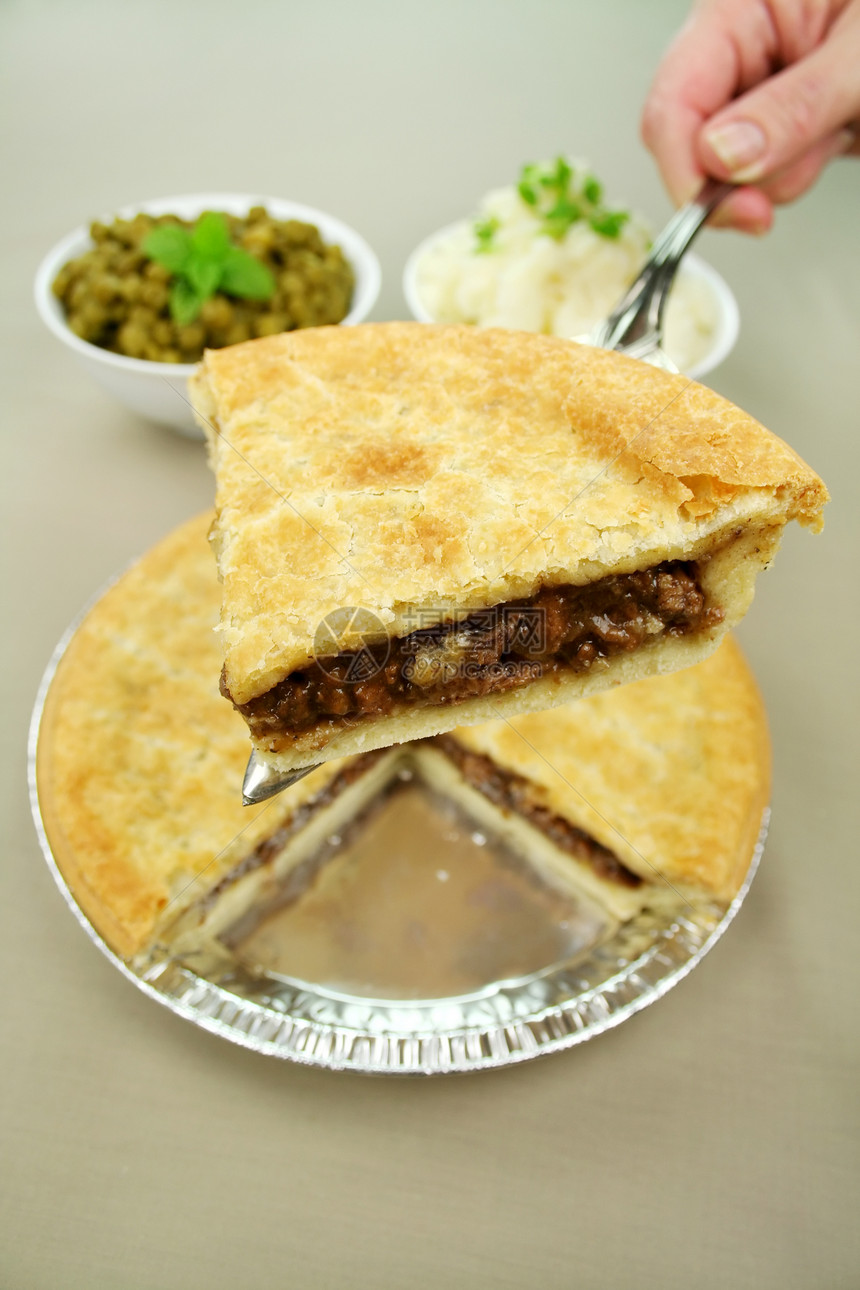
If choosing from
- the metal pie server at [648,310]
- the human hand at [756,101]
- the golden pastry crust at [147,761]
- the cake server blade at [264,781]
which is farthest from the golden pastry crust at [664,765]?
the human hand at [756,101]

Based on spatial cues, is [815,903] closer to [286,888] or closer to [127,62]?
[286,888]

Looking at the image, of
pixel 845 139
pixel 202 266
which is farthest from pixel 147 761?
pixel 845 139

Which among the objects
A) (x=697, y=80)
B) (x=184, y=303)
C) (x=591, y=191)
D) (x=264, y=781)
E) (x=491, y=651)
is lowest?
(x=264, y=781)

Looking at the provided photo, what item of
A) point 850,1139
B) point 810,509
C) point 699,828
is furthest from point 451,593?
point 850,1139

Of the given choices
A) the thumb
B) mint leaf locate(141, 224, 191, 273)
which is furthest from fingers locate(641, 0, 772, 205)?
mint leaf locate(141, 224, 191, 273)

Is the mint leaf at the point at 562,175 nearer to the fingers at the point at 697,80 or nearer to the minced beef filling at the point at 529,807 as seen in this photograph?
the fingers at the point at 697,80

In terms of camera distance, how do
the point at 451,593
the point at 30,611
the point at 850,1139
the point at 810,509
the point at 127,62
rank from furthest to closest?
the point at 127,62, the point at 30,611, the point at 850,1139, the point at 810,509, the point at 451,593

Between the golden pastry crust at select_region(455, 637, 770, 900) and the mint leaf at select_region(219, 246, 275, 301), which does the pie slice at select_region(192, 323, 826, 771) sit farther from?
the mint leaf at select_region(219, 246, 275, 301)

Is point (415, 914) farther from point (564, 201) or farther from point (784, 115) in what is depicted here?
point (564, 201)
